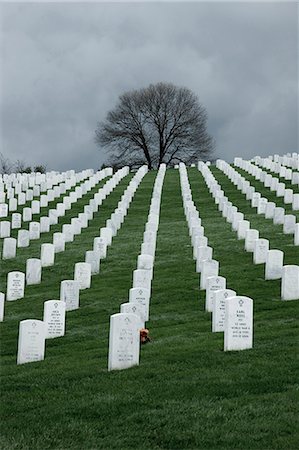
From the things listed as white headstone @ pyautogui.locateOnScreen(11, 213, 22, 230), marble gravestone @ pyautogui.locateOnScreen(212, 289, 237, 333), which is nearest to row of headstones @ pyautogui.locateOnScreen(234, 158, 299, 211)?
white headstone @ pyautogui.locateOnScreen(11, 213, 22, 230)

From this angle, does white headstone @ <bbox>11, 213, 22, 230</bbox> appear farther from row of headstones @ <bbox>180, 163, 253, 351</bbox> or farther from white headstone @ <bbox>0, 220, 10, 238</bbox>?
row of headstones @ <bbox>180, 163, 253, 351</bbox>

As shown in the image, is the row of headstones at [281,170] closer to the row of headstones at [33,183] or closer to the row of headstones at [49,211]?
the row of headstones at [49,211]

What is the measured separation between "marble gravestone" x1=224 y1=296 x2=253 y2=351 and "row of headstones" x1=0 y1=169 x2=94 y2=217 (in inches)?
993

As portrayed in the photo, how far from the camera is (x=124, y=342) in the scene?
11953 millimetres

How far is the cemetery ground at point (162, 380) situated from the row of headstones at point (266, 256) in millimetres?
392

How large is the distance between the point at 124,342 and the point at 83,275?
27.7 ft

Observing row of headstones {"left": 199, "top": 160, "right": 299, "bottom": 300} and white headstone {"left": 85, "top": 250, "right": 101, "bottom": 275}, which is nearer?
row of headstones {"left": 199, "top": 160, "right": 299, "bottom": 300}

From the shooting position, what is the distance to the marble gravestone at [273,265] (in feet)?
61.5

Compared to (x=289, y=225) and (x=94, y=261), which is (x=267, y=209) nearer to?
(x=289, y=225)

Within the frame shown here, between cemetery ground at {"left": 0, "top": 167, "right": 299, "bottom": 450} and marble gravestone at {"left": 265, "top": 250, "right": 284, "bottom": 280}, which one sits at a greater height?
marble gravestone at {"left": 265, "top": 250, "right": 284, "bottom": 280}

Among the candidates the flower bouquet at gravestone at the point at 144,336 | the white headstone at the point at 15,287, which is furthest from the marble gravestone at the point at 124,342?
the white headstone at the point at 15,287

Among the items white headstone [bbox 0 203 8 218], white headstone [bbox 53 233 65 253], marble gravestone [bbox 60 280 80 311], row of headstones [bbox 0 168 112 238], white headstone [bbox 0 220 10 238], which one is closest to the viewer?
marble gravestone [bbox 60 280 80 311]

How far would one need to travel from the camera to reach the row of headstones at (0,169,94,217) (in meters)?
37.5

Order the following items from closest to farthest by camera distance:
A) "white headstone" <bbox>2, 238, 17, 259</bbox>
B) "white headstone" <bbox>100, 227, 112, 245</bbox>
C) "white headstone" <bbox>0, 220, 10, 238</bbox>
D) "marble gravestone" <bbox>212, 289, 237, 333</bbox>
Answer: "marble gravestone" <bbox>212, 289, 237, 333</bbox> → "white headstone" <bbox>2, 238, 17, 259</bbox> → "white headstone" <bbox>100, 227, 112, 245</bbox> → "white headstone" <bbox>0, 220, 10, 238</bbox>
